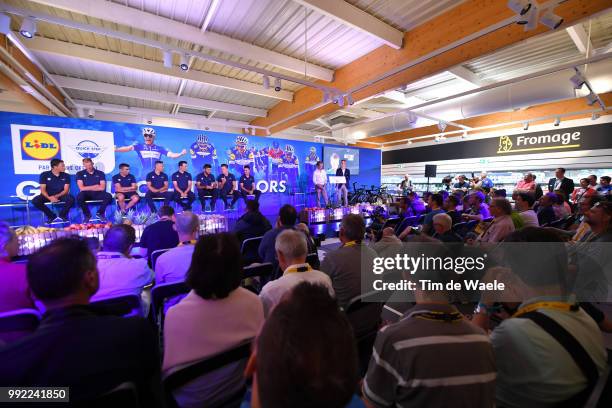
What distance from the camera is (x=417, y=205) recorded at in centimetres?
562

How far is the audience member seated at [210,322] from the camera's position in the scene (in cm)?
98

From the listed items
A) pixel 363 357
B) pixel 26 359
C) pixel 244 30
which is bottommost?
pixel 363 357

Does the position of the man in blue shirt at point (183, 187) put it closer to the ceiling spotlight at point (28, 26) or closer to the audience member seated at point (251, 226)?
the ceiling spotlight at point (28, 26)

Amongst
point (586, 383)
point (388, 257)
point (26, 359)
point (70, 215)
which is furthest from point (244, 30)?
point (70, 215)

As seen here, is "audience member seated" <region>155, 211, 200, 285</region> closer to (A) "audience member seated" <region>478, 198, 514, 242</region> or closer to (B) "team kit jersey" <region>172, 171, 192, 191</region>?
(A) "audience member seated" <region>478, 198, 514, 242</region>

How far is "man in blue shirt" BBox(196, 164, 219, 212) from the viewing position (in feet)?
25.4

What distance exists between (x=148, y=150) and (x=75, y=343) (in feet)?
25.4

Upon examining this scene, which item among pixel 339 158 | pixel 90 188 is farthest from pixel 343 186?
pixel 90 188

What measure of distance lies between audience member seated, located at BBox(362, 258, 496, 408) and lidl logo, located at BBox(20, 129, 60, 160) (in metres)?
8.20

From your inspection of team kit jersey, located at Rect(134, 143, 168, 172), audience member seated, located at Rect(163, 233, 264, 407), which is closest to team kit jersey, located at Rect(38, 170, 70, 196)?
team kit jersey, located at Rect(134, 143, 168, 172)

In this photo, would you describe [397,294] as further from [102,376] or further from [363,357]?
[102,376]

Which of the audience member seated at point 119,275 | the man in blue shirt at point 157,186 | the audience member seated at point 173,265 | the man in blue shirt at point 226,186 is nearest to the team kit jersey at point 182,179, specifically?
the man in blue shirt at point 157,186

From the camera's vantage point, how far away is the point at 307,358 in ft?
1.47

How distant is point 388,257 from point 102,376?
208 centimetres
